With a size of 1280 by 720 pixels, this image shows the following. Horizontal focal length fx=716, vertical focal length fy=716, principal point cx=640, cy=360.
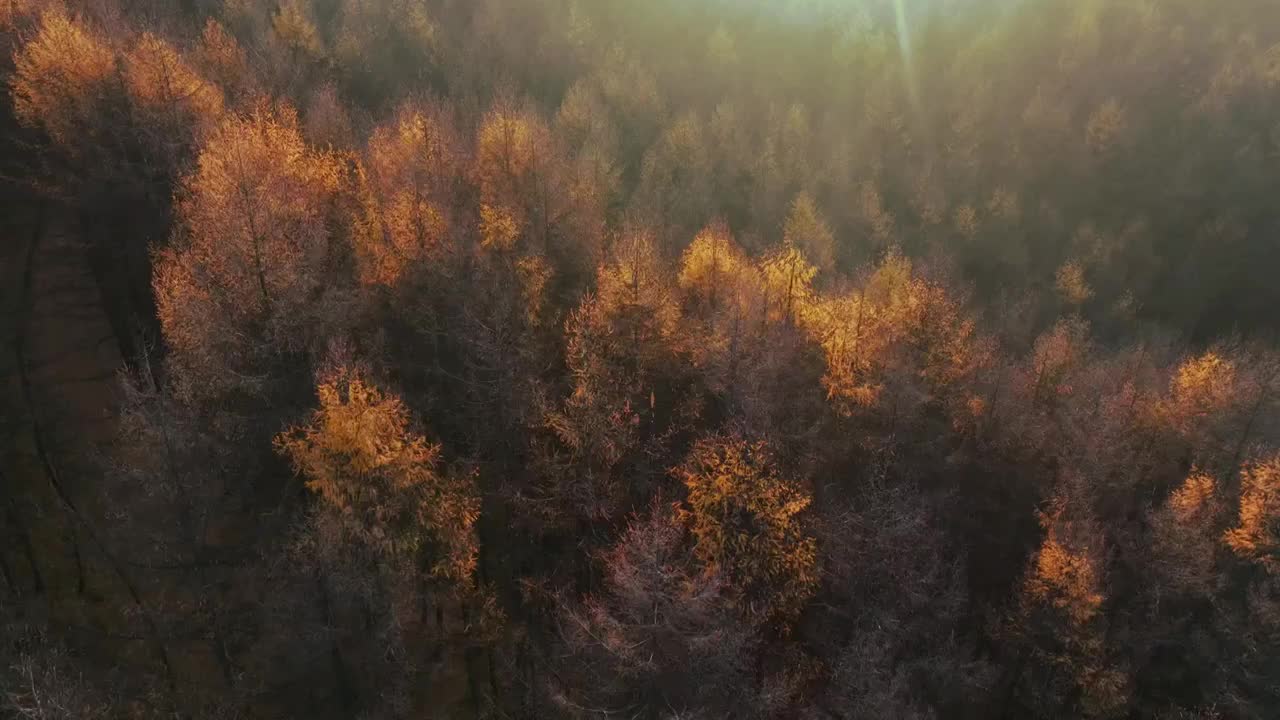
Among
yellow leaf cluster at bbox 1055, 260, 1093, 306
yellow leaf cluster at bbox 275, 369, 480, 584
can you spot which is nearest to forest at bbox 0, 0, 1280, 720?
yellow leaf cluster at bbox 275, 369, 480, 584

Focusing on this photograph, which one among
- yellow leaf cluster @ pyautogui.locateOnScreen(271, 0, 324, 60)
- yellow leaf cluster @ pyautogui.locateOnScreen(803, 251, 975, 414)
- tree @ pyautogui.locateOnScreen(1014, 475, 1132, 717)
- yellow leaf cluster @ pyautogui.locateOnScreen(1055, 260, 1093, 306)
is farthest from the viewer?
yellow leaf cluster @ pyautogui.locateOnScreen(1055, 260, 1093, 306)

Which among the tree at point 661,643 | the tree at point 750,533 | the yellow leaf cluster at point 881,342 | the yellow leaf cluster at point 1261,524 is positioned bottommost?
the tree at point 661,643

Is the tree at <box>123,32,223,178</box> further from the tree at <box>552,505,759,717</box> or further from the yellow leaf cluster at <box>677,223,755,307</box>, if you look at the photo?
the tree at <box>552,505,759,717</box>

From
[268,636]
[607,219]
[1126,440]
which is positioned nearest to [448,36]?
[607,219]

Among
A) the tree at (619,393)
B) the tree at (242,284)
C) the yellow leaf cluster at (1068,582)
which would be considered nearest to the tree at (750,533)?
the tree at (619,393)

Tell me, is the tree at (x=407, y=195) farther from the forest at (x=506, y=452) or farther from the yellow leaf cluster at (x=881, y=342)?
the yellow leaf cluster at (x=881, y=342)

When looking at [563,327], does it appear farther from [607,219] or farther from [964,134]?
[964,134]
